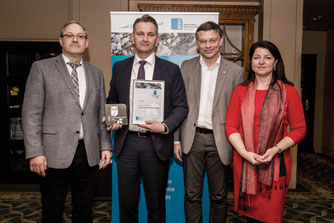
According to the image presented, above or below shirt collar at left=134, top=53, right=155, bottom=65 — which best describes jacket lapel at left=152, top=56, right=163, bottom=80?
below

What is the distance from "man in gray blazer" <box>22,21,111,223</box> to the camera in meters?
1.78

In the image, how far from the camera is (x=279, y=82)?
190cm

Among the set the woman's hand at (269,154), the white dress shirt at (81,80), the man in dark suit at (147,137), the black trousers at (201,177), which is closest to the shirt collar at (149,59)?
the man in dark suit at (147,137)

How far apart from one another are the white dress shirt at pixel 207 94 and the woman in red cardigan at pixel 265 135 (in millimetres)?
222

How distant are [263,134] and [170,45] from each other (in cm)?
153

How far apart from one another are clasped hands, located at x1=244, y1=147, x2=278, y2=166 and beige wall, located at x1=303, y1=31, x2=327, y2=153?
6.01 m

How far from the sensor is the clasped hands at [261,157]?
5.97ft

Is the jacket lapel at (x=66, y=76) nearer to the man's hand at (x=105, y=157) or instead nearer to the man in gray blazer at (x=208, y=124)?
the man's hand at (x=105, y=157)

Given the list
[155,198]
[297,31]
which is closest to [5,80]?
[155,198]

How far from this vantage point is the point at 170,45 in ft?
9.45

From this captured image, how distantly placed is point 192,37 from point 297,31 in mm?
2185

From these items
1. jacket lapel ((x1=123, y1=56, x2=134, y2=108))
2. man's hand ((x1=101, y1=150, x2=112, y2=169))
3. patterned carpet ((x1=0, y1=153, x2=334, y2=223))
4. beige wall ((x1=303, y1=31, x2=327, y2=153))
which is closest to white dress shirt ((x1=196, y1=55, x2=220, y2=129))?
jacket lapel ((x1=123, y1=56, x2=134, y2=108))

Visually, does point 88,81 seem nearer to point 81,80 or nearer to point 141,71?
point 81,80

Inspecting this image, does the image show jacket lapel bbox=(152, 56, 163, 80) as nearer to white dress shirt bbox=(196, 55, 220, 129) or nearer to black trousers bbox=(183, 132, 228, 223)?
white dress shirt bbox=(196, 55, 220, 129)
